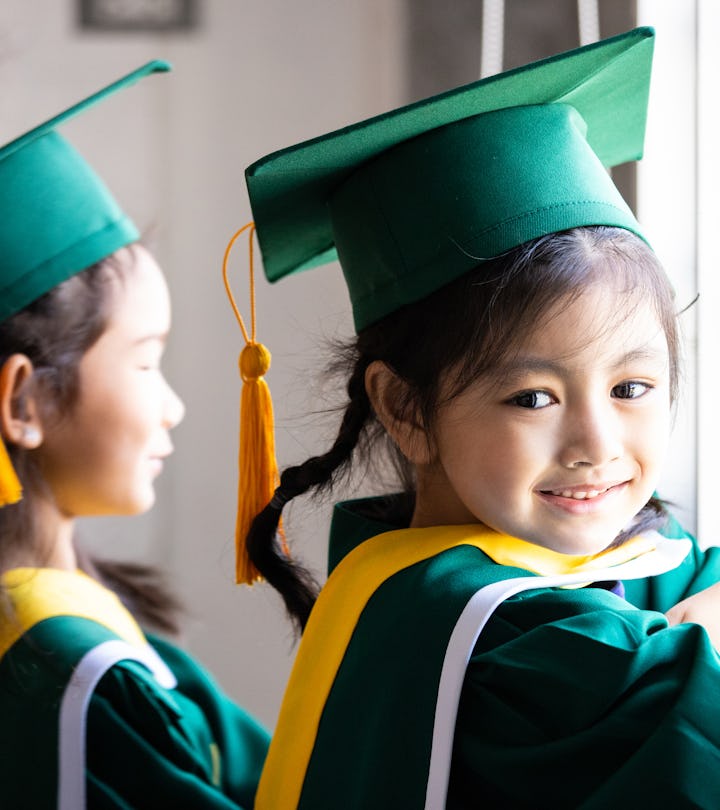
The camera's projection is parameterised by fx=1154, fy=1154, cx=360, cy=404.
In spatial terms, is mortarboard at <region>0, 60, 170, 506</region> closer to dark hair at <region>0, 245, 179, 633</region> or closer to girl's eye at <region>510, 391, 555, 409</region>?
dark hair at <region>0, 245, 179, 633</region>

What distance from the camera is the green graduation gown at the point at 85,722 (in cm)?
103

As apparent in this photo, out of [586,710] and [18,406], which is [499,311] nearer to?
[586,710]

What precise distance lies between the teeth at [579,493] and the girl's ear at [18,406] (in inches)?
21.9

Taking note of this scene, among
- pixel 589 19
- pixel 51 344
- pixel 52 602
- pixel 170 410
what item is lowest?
pixel 52 602

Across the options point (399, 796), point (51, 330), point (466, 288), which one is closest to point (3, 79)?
point (51, 330)

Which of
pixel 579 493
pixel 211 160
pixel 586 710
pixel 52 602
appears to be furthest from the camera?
pixel 211 160

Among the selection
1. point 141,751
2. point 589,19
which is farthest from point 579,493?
point 589,19

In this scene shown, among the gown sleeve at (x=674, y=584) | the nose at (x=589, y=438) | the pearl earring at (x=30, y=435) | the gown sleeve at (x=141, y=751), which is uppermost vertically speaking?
the nose at (x=589, y=438)

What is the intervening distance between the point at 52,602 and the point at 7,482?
12 centimetres

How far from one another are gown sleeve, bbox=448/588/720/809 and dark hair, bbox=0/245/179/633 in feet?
1.78

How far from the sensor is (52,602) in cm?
108

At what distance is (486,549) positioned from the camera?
2.68ft

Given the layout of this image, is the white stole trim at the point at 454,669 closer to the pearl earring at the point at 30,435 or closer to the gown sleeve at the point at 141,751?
the gown sleeve at the point at 141,751

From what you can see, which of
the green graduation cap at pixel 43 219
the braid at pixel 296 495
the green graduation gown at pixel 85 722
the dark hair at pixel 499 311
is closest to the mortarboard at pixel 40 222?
the green graduation cap at pixel 43 219
